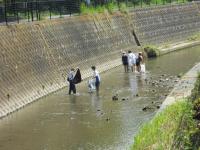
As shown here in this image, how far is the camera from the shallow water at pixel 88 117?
19406 millimetres

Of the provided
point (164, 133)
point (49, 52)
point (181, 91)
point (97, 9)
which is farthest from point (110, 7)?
point (164, 133)

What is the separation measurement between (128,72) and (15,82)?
10.9m

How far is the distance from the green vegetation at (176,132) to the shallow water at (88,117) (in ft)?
13.8

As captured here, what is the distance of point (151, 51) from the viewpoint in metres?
42.3

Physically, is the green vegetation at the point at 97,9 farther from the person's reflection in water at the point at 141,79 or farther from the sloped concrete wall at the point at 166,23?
the person's reflection in water at the point at 141,79

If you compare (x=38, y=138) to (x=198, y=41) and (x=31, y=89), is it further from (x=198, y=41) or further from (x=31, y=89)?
(x=198, y=41)

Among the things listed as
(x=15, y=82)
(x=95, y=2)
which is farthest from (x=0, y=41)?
(x=95, y=2)

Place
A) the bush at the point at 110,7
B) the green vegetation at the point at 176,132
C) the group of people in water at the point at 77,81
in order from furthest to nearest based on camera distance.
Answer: the bush at the point at 110,7, the group of people in water at the point at 77,81, the green vegetation at the point at 176,132

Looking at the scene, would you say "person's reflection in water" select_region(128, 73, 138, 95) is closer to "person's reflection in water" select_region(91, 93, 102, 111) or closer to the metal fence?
"person's reflection in water" select_region(91, 93, 102, 111)

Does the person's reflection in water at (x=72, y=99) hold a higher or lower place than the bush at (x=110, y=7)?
lower

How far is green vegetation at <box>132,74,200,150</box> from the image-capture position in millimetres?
12438

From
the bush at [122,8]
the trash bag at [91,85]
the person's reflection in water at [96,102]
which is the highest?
the bush at [122,8]

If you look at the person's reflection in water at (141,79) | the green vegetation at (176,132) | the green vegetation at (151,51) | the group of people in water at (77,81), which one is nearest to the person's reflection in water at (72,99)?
the group of people in water at (77,81)

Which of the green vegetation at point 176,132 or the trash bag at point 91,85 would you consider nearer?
the green vegetation at point 176,132
